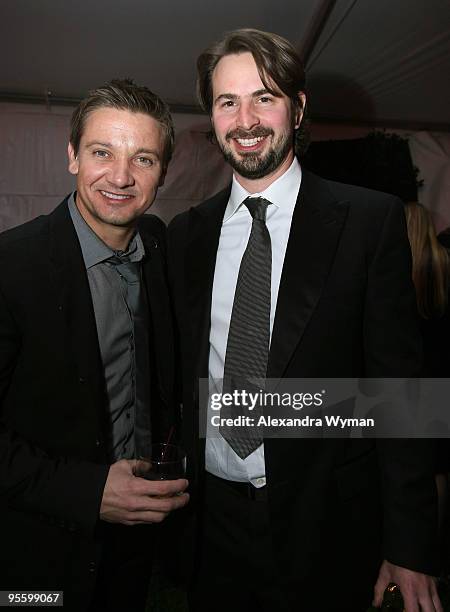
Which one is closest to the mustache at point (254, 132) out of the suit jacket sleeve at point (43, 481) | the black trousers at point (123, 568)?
the suit jacket sleeve at point (43, 481)

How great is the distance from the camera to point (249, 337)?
1.54 meters

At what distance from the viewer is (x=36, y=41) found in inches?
140

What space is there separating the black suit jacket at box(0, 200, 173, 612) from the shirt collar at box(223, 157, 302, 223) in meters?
0.57

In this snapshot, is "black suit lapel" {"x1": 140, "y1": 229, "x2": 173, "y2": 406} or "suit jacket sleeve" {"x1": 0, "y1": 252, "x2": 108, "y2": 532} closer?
"suit jacket sleeve" {"x1": 0, "y1": 252, "x2": 108, "y2": 532}

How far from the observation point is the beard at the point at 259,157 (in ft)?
5.52

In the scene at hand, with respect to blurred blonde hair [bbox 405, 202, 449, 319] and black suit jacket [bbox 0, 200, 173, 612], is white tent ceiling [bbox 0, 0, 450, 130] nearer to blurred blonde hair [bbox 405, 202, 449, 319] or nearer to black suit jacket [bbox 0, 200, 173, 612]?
blurred blonde hair [bbox 405, 202, 449, 319]

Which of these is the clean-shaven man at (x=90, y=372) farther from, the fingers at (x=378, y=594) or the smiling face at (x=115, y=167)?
the fingers at (x=378, y=594)

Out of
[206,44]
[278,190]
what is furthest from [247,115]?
[206,44]

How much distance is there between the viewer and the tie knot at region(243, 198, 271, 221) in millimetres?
1651

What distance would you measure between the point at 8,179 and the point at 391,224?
3.95 meters

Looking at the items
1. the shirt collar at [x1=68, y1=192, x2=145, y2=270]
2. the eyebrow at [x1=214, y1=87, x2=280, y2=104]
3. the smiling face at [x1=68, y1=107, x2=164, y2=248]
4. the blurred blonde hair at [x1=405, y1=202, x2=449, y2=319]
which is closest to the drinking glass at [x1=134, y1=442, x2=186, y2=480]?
the shirt collar at [x1=68, y1=192, x2=145, y2=270]

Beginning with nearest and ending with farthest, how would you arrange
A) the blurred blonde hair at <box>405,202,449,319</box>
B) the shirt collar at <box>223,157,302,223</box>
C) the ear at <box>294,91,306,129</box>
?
the shirt collar at <box>223,157,302,223</box>, the ear at <box>294,91,306,129</box>, the blurred blonde hair at <box>405,202,449,319</box>

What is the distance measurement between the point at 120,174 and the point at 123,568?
52.3 inches

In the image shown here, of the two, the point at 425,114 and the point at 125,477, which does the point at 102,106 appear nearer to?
the point at 125,477
